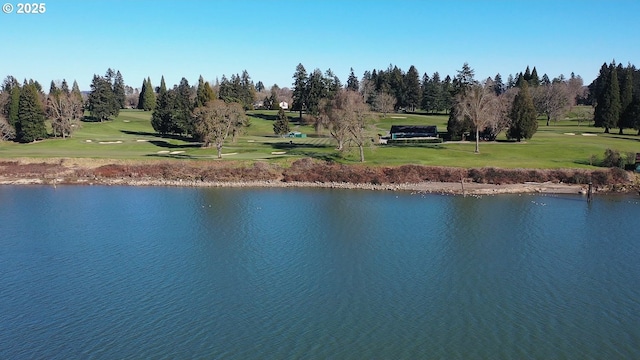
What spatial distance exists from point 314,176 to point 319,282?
1402 inches

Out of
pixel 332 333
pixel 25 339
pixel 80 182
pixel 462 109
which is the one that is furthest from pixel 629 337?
pixel 80 182

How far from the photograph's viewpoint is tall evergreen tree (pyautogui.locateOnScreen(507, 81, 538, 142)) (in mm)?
82188

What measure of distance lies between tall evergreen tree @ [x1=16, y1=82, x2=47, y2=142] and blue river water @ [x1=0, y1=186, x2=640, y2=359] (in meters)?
45.4

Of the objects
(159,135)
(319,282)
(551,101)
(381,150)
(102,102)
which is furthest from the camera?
(102,102)

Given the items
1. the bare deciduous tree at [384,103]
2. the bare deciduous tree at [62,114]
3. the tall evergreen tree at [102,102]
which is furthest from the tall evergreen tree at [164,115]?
the bare deciduous tree at [384,103]

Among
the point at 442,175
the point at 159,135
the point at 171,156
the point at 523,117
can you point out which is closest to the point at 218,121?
the point at 171,156

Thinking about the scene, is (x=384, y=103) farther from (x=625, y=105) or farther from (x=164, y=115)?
(x=164, y=115)

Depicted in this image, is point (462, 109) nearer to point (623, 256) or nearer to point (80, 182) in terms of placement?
point (623, 256)

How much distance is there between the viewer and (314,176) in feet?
215

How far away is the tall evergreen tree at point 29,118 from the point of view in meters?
90.2

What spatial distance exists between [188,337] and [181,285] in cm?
673

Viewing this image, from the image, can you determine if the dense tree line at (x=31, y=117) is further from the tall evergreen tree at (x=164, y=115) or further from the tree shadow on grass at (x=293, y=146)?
the tree shadow on grass at (x=293, y=146)

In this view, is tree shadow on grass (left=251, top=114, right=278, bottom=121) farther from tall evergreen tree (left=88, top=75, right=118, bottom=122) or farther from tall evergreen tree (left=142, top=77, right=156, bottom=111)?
tall evergreen tree (left=142, top=77, right=156, bottom=111)

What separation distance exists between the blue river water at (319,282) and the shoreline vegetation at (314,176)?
9.90 meters
